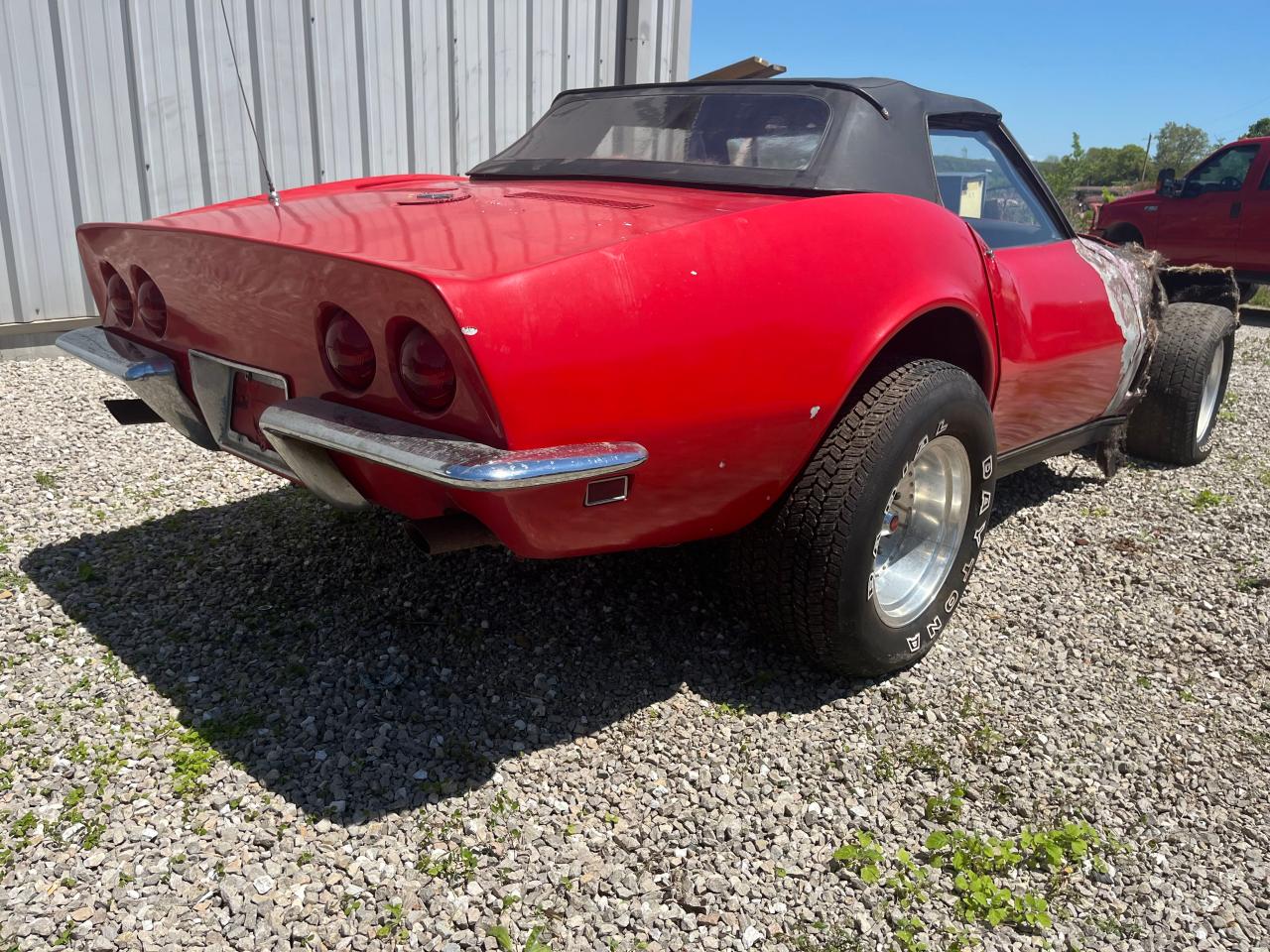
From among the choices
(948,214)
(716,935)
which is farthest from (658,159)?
(716,935)

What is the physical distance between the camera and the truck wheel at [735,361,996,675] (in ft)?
7.64

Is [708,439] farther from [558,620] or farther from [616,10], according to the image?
[616,10]

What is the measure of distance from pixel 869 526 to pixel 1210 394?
352 cm

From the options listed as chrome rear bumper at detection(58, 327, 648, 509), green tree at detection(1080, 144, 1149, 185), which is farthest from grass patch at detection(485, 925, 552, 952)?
green tree at detection(1080, 144, 1149, 185)

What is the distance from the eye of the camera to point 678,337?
6.34 feet

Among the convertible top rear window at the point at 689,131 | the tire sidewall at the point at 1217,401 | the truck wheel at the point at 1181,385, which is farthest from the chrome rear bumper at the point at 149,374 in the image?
the tire sidewall at the point at 1217,401

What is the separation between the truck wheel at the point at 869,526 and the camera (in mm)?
2328

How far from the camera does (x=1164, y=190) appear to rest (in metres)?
10.5

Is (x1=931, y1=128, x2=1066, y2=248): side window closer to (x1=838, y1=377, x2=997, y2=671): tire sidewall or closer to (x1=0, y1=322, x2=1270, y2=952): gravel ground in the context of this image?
(x1=838, y1=377, x2=997, y2=671): tire sidewall

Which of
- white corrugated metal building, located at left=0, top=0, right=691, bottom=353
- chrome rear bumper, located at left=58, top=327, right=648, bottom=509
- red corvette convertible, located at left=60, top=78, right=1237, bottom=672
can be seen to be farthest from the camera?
white corrugated metal building, located at left=0, top=0, right=691, bottom=353

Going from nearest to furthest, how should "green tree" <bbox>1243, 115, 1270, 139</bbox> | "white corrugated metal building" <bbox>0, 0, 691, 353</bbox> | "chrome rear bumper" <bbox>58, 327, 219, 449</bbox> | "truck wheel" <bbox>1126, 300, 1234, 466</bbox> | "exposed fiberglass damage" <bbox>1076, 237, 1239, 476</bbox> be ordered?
"chrome rear bumper" <bbox>58, 327, 219, 449</bbox>
"exposed fiberglass damage" <bbox>1076, 237, 1239, 476</bbox>
"truck wheel" <bbox>1126, 300, 1234, 466</bbox>
"white corrugated metal building" <bbox>0, 0, 691, 353</bbox>
"green tree" <bbox>1243, 115, 1270, 139</bbox>

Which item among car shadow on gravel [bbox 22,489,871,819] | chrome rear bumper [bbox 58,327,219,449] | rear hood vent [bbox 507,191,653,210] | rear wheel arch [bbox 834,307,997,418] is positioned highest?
rear hood vent [bbox 507,191,653,210]

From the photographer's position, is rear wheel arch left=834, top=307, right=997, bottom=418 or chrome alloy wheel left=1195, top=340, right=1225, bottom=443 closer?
rear wheel arch left=834, top=307, right=997, bottom=418

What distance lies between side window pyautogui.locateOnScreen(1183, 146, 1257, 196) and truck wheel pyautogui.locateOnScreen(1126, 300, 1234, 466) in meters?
6.73
